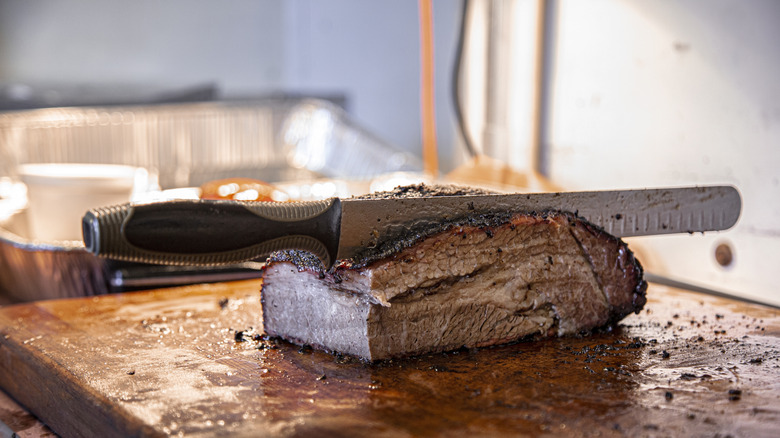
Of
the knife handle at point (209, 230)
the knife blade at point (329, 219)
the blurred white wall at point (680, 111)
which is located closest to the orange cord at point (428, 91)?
the blurred white wall at point (680, 111)

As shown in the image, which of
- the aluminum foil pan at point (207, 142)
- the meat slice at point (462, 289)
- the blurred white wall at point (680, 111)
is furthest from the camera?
the aluminum foil pan at point (207, 142)

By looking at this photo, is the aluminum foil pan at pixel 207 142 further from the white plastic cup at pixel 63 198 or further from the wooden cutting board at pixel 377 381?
the wooden cutting board at pixel 377 381

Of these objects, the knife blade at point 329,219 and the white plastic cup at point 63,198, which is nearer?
the knife blade at point 329,219

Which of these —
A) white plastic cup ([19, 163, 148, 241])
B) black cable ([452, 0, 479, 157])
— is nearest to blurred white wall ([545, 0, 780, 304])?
black cable ([452, 0, 479, 157])

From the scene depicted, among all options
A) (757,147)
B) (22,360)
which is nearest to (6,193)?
(22,360)

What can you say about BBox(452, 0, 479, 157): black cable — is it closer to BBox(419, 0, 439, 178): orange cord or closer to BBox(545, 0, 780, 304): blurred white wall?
BBox(419, 0, 439, 178): orange cord

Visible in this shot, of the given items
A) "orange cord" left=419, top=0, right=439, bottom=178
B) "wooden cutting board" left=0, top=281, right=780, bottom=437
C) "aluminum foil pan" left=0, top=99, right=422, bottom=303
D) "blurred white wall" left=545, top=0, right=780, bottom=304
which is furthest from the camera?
"orange cord" left=419, top=0, right=439, bottom=178

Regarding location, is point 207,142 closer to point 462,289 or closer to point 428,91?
point 428,91
